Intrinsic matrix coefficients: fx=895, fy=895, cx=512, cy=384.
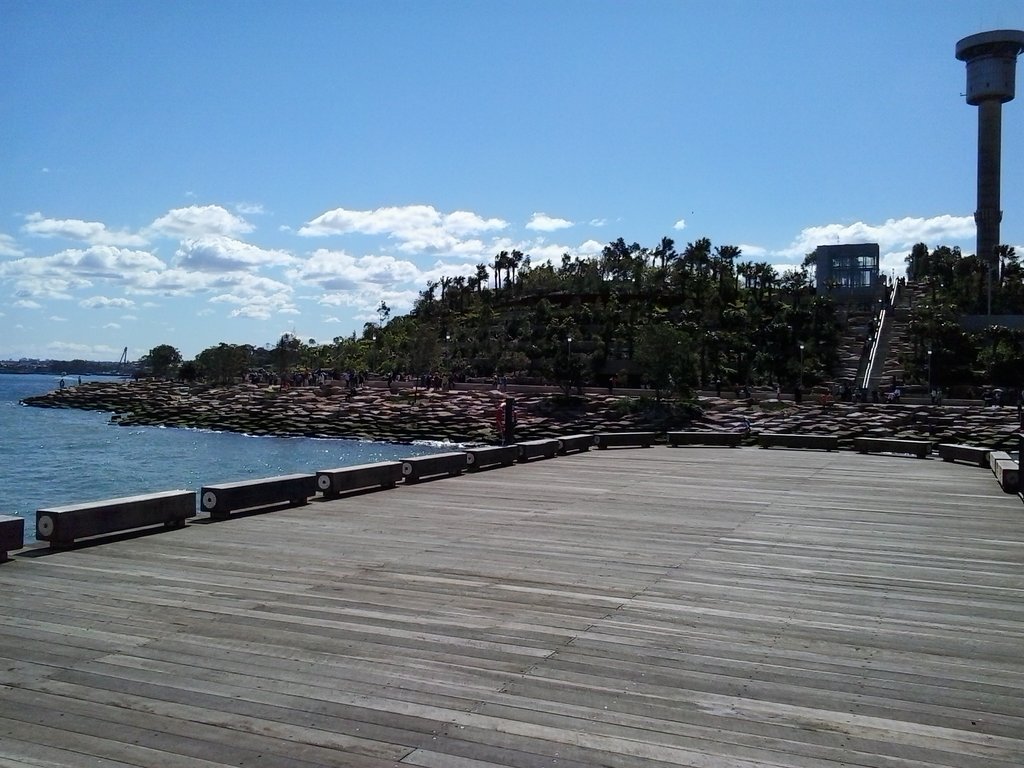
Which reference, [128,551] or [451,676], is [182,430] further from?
[451,676]

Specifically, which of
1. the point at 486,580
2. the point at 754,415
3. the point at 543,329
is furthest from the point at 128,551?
the point at 543,329

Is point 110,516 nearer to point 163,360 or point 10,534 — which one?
point 10,534

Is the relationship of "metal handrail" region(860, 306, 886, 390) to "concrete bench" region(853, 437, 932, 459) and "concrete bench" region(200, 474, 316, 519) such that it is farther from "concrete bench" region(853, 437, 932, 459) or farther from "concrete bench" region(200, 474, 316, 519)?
"concrete bench" region(200, 474, 316, 519)

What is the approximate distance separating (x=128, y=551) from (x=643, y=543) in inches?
214

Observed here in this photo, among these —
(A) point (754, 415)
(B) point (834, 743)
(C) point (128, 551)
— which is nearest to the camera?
(B) point (834, 743)

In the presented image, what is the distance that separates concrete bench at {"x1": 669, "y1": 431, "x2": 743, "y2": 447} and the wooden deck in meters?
14.5

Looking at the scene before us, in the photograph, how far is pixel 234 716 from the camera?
185 inches

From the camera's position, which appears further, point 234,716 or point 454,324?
point 454,324

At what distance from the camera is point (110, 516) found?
961 cm

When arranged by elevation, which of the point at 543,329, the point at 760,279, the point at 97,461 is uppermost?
the point at 760,279

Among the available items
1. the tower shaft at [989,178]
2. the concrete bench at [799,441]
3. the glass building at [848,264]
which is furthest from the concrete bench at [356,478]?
the tower shaft at [989,178]

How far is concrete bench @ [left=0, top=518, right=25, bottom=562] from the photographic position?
27.7ft

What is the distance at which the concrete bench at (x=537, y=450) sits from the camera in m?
20.1

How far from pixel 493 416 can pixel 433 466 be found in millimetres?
35910
